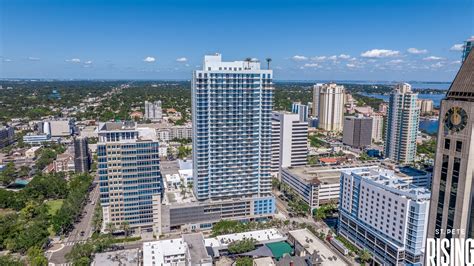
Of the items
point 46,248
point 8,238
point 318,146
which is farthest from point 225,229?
point 318,146

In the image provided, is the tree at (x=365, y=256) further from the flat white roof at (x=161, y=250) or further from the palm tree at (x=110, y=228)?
the palm tree at (x=110, y=228)

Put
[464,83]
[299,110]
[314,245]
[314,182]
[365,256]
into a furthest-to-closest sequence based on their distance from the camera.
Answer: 1. [299,110]
2. [314,182]
3. [314,245]
4. [365,256]
5. [464,83]

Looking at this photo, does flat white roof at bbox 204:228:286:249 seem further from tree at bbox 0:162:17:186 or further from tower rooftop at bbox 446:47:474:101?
tree at bbox 0:162:17:186

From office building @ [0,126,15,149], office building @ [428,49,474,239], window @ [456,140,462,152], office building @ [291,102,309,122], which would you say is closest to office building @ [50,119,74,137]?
office building @ [0,126,15,149]

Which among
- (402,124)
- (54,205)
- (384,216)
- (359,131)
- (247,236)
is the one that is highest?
(402,124)

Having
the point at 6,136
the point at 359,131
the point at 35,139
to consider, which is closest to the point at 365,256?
the point at 359,131

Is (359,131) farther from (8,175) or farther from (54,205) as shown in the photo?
(8,175)

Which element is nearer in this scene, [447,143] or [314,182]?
[447,143]
